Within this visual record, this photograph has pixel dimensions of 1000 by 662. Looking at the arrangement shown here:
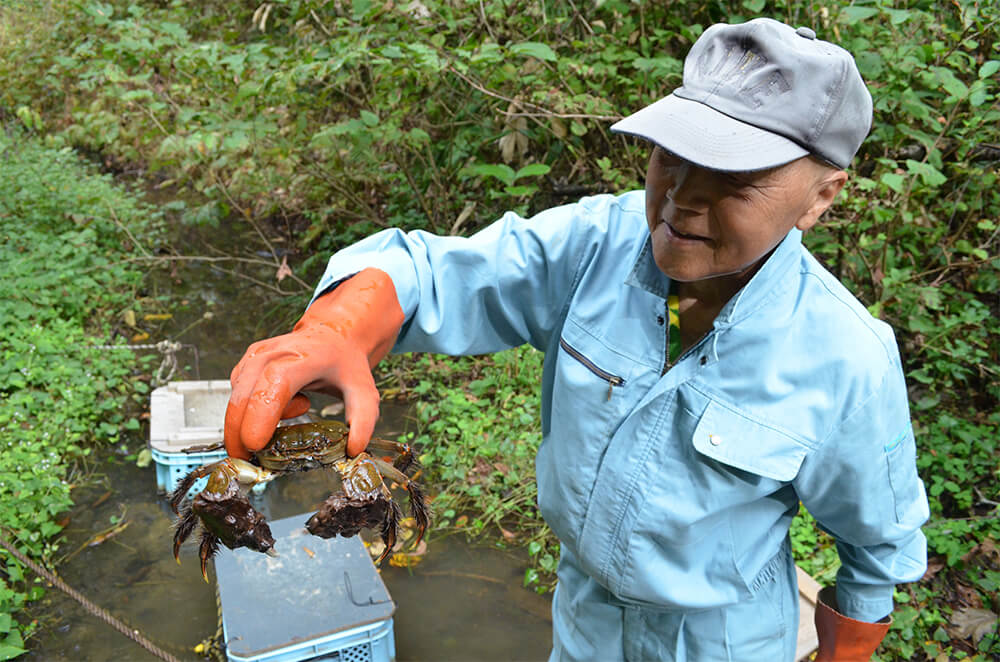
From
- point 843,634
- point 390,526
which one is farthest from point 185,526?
point 843,634

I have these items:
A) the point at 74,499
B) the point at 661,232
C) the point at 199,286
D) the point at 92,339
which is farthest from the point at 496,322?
the point at 199,286

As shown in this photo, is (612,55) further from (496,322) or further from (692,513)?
(692,513)

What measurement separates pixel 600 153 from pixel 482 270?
362 cm

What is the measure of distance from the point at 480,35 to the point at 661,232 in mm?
3678

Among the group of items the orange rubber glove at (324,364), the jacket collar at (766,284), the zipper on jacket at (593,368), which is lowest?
the zipper on jacket at (593,368)

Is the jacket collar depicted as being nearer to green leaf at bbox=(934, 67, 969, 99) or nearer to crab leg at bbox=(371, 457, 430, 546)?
crab leg at bbox=(371, 457, 430, 546)

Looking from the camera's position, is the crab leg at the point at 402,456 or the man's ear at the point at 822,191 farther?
the crab leg at the point at 402,456

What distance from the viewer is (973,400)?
388 cm

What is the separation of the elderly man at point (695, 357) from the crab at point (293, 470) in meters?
0.18

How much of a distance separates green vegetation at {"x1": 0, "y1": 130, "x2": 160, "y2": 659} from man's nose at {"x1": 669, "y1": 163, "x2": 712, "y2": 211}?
3237 mm

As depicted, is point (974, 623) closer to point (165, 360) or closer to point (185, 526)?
point (185, 526)

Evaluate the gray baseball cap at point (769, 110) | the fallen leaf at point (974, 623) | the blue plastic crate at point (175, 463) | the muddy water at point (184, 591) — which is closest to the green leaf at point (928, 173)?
the fallen leaf at point (974, 623)

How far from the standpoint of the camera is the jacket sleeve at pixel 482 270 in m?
1.53

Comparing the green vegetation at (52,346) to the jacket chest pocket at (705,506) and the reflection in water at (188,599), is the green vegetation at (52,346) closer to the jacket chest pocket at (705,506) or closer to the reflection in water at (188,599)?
the reflection in water at (188,599)
